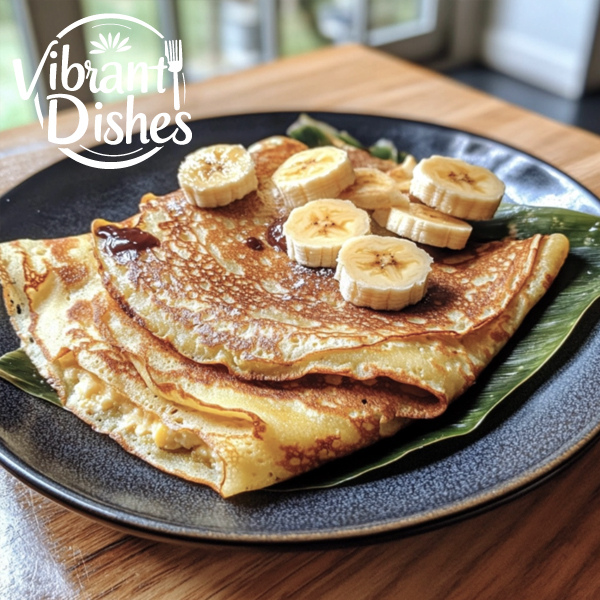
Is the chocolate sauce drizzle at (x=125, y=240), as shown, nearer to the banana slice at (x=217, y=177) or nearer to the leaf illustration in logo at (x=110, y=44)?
the banana slice at (x=217, y=177)

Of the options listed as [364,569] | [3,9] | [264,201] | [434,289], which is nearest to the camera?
[364,569]

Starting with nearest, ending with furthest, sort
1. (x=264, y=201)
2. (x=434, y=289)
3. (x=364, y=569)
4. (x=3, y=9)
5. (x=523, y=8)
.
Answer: (x=364, y=569) → (x=434, y=289) → (x=264, y=201) → (x=3, y=9) → (x=523, y=8)

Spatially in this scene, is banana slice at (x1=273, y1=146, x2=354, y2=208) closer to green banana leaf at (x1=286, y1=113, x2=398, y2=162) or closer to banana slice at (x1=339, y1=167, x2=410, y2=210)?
banana slice at (x1=339, y1=167, x2=410, y2=210)

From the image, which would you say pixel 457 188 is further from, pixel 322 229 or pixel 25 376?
pixel 25 376

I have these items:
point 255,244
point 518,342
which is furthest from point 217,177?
point 518,342

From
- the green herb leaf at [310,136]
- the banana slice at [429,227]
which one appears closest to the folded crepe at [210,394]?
the banana slice at [429,227]

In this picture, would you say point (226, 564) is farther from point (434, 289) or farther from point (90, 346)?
point (434, 289)

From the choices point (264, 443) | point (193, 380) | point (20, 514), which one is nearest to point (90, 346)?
Result: point (193, 380)
